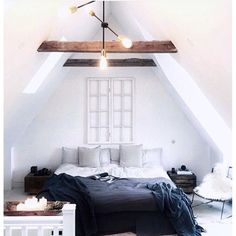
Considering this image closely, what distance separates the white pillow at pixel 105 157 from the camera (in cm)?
668

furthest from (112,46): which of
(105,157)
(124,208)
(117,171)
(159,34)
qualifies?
(105,157)

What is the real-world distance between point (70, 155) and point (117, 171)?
4.21 feet

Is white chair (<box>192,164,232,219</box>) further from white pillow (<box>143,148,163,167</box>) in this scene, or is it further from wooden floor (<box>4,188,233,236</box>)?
white pillow (<box>143,148,163,167</box>)

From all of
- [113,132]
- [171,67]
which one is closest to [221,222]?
[171,67]

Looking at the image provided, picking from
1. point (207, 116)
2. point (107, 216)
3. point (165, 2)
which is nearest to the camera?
point (165, 2)

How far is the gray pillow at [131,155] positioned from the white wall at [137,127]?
1.51 ft

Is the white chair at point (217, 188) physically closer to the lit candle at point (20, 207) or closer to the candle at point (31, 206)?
the candle at point (31, 206)

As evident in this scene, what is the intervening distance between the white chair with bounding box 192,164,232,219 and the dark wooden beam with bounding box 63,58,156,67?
8.08 feet

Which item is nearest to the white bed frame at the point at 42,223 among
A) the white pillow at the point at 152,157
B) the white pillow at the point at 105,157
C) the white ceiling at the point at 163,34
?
the white ceiling at the point at 163,34

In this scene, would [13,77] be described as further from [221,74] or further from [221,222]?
[221,222]

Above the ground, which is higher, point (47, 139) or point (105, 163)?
point (47, 139)

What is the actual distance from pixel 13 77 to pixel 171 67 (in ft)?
8.42

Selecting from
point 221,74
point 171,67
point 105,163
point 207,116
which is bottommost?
point 105,163

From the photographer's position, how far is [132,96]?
7.06m
